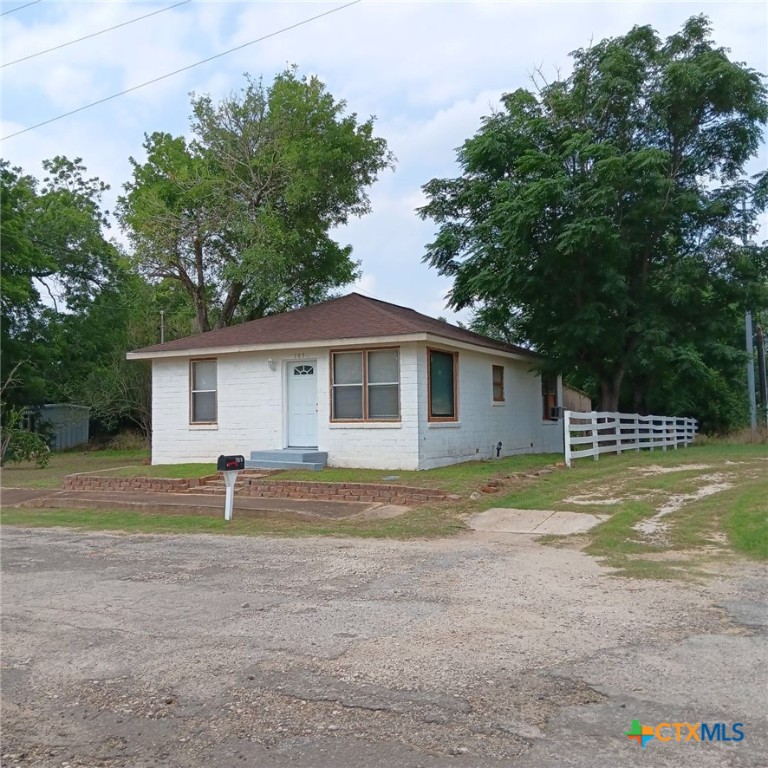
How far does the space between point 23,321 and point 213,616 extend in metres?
26.9

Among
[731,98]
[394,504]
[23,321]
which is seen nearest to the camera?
[394,504]

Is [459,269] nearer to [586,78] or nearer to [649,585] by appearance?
[586,78]

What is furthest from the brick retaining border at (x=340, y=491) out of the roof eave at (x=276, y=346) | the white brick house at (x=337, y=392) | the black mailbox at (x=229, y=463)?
the roof eave at (x=276, y=346)

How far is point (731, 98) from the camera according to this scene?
20.7 meters

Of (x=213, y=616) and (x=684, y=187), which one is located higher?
(x=684, y=187)

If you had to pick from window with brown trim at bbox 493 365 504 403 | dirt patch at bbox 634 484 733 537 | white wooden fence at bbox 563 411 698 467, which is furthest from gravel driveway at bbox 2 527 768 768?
window with brown trim at bbox 493 365 504 403

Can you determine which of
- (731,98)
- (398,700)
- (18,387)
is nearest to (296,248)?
(18,387)

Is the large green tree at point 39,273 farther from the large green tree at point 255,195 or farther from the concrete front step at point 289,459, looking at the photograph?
the concrete front step at point 289,459

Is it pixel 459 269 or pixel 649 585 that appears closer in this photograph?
pixel 649 585

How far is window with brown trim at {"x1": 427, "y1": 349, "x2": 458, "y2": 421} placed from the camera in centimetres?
1578

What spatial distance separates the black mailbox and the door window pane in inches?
217

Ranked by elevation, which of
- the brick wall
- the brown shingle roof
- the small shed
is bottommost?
the brick wall

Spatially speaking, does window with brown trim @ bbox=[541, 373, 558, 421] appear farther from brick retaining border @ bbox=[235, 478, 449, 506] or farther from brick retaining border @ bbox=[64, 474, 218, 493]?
brick retaining border @ bbox=[64, 474, 218, 493]

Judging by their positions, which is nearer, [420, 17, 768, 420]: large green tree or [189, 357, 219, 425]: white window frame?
[189, 357, 219, 425]: white window frame
